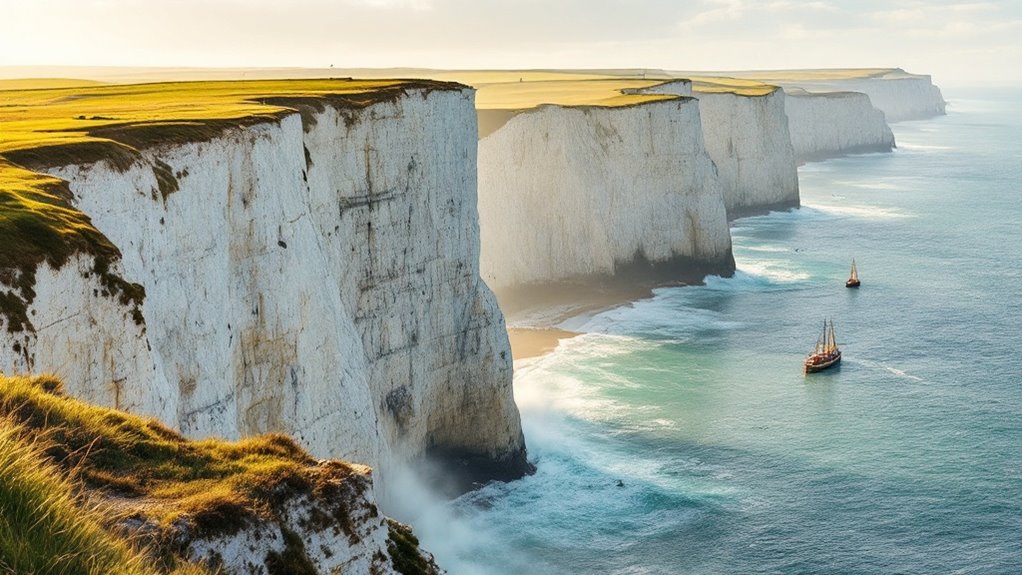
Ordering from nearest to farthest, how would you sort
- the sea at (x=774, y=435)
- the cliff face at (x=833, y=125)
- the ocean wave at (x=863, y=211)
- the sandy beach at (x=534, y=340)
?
the sea at (x=774, y=435) < the sandy beach at (x=534, y=340) < the ocean wave at (x=863, y=211) < the cliff face at (x=833, y=125)

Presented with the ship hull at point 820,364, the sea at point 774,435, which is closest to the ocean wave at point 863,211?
the sea at point 774,435

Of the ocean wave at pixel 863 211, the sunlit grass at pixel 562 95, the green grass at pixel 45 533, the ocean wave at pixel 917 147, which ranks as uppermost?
the sunlit grass at pixel 562 95

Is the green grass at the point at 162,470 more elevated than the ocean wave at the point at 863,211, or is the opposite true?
the green grass at the point at 162,470

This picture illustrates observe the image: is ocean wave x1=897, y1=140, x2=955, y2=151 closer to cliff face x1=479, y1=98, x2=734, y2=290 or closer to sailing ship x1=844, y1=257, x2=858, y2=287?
sailing ship x1=844, y1=257, x2=858, y2=287

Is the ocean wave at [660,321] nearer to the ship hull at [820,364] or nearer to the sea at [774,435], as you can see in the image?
the sea at [774,435]

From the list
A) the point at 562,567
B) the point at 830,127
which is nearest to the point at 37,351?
the point at 562,567

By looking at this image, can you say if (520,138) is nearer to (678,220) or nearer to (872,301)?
(678,220)
